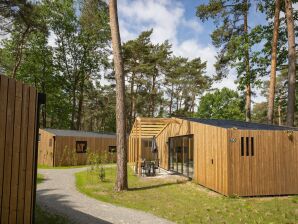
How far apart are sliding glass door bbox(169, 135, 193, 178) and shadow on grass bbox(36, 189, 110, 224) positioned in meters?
6.94

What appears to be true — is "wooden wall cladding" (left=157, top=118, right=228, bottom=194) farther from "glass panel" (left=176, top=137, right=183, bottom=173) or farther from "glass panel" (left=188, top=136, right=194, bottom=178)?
"glass panel" (left=176, top=137, right=183, bottom=173)

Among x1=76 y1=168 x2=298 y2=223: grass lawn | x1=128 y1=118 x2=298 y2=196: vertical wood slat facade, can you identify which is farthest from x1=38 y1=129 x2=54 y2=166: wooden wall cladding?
x1=128 y1=118 x2=298 y2=196: vertical wood slat facade

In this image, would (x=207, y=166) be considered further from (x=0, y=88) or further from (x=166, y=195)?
(x=0, y=88)

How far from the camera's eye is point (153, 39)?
35.5 m

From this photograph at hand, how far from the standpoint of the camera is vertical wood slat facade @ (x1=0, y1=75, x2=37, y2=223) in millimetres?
4332

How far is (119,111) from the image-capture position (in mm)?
11695

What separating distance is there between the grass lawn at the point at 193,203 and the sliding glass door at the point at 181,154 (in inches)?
82.3

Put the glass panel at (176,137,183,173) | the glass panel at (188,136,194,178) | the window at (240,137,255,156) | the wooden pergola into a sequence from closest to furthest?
the window at (240,137,255,156) < the glass panel at (188,136,194,178) < the wooden pergola < the glass panel at (176,137,183,173)

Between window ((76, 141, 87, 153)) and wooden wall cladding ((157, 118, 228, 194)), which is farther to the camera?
window ((76, 141, 87, 153))

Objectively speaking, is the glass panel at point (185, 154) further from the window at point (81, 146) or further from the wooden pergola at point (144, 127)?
the window at point (81, 146)

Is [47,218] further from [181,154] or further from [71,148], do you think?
[71,148]

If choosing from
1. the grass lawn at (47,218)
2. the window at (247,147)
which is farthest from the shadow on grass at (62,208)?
the window at (247,147)

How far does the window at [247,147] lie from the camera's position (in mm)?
10680

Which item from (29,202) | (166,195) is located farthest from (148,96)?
(29,202)
